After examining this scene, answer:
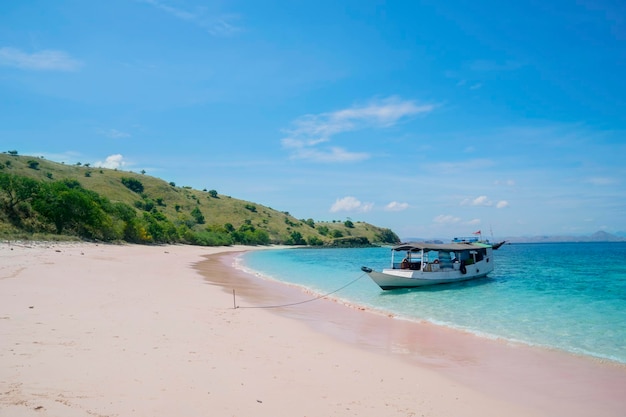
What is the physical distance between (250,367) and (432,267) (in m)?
22.2

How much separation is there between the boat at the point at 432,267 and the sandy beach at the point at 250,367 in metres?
11.4

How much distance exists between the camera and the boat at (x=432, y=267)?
85.2 feet

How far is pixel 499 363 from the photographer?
33.5 feet

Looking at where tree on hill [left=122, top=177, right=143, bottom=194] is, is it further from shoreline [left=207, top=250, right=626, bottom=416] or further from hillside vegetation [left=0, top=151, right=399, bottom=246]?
shoreline [left=207, top=250, right=626, bottom=416]

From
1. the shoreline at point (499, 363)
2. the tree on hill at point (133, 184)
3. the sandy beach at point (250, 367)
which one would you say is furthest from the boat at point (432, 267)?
the tree on hill at point (133, 184)

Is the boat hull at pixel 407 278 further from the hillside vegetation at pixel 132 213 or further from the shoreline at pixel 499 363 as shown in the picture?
the hillside vegetation at pixel 132 213

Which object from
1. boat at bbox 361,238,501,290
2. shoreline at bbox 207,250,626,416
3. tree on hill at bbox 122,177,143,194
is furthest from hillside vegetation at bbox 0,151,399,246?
shoreline at bbox 207,250,626,416

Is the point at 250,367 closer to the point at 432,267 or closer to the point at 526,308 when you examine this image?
the point at 526,308

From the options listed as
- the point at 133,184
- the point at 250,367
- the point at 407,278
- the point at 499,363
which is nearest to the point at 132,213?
the point at 407,278

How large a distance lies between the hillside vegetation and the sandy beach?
2849 cm

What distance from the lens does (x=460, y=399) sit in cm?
728

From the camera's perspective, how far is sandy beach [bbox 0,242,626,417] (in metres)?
5.84

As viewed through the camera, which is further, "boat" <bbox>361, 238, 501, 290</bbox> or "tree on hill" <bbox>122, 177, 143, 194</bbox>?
"tree on hill" <bbox>122, 177, 143, 194</bbox>

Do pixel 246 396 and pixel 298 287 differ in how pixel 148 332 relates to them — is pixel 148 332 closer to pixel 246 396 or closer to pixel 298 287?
pixel 246 396
